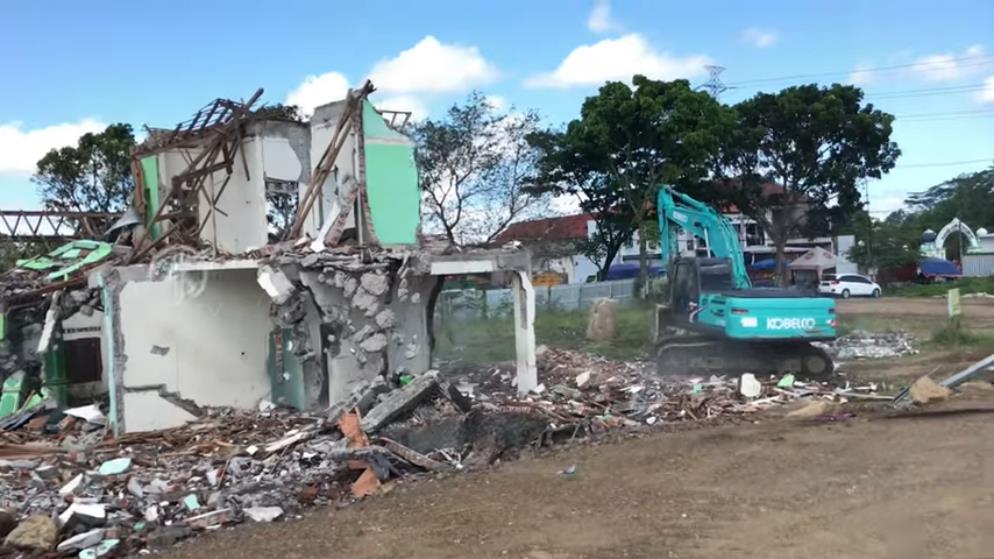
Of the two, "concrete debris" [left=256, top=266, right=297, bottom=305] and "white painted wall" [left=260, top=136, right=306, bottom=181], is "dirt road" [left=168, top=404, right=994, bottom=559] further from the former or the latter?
"white painted wall" [left=260, top=136, right=306, bottom=181]

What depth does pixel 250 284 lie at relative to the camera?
13250 millimetres

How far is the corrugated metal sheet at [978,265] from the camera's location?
4831cm

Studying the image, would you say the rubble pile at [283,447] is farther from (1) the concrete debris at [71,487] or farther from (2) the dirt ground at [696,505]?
(2) the dirt ground at [696,505]

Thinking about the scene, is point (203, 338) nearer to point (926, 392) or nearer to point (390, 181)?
point (390, 181)

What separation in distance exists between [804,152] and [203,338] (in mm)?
28846

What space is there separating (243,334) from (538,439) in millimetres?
5546

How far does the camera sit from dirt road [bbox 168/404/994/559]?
6.45m

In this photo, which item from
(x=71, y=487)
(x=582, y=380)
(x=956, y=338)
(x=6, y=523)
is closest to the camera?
(x=6, y=523)

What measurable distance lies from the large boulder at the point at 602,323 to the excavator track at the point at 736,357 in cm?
538

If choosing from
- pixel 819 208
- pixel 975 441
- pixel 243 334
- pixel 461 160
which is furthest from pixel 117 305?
pixel 819 208

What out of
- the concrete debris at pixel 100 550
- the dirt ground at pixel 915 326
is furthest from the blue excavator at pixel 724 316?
the concrete debris at pixel 100 550

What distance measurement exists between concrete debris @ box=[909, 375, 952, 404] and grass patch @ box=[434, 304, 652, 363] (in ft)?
20.4

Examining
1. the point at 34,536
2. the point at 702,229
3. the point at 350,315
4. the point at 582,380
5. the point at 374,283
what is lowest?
the point at 34,536

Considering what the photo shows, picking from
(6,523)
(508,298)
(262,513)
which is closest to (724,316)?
(262,513)
